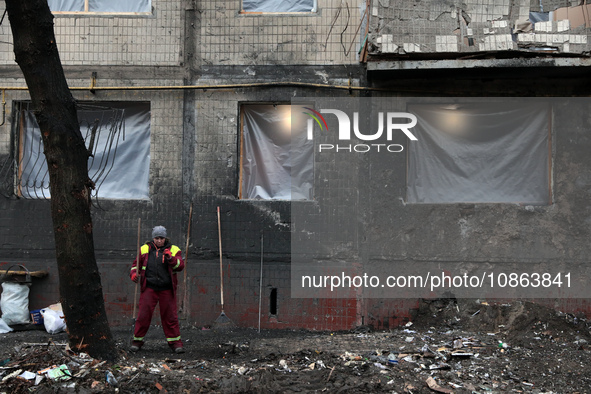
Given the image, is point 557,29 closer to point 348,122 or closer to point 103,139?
point 348,122

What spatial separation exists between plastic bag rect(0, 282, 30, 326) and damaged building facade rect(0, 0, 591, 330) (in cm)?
27

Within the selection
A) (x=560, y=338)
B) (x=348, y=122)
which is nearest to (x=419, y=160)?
(x=348, y=122)

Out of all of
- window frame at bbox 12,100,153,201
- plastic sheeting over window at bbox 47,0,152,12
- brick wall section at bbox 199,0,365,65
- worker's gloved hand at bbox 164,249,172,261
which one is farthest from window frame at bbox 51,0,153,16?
worker's gloved hand at bbox 164,249,172,261

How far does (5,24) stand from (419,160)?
7145 millimetres

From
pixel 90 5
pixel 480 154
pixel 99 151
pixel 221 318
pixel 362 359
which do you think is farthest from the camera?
pixel 99 151

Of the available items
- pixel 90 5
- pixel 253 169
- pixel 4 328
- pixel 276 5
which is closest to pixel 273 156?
pixel 253 169

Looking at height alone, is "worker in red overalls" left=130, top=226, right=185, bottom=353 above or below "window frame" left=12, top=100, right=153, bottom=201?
below

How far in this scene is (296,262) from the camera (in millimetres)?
8734

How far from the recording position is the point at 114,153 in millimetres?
9227

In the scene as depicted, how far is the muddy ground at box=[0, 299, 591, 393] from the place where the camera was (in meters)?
5.42

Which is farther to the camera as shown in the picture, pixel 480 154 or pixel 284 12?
pixel 284 12

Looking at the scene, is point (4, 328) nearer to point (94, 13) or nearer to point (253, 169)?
point (253, 169)

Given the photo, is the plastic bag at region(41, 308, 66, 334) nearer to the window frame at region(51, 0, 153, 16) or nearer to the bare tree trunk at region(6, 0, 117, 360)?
the bare tree trunk at region(6, 0, 117, 360)

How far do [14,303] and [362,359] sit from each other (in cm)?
554
